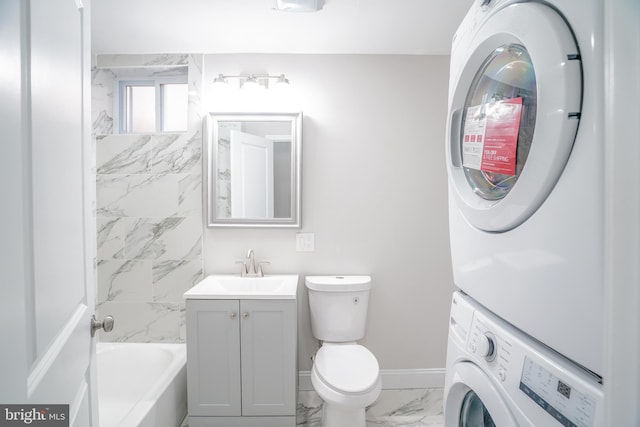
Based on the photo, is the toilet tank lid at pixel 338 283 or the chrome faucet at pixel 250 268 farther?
the chrome faucet at pixel 250 268

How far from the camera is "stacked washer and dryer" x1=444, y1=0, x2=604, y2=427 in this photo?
53cm

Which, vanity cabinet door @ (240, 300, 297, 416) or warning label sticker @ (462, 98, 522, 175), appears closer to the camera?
warning label sticker @ (462, 98, 522, 175)

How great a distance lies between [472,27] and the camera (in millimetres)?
896

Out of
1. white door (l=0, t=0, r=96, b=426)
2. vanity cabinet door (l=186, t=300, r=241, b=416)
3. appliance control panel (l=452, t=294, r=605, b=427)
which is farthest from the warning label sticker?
vanity cabinet door (l=186, t=300, r=241, b=416)

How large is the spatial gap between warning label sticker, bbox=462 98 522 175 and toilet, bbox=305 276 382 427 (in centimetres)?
127

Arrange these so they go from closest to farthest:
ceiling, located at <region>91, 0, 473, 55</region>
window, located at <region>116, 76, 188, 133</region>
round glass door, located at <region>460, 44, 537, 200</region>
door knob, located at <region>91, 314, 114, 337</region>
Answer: round glass door, located at <region>460, 44, 537, 200</region>, door knob, located at <region>91, 314, 114, 337</region>, ceiling, located at <region>91, 0, 473, 55</region>, window, located at <region>116, 76, 188, 133</region>

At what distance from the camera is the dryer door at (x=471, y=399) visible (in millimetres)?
755

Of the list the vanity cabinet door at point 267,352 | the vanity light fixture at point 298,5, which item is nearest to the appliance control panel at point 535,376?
the vanity cabinet door at point 267,352

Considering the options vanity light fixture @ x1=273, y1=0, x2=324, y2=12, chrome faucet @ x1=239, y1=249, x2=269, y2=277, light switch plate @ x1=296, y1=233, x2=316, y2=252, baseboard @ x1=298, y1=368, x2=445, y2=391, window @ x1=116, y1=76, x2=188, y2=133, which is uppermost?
vanity light fixture @ x1=273, y1=0, x2=324, y2=12

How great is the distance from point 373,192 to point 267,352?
3.98 ft

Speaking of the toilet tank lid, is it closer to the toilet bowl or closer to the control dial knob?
the toilet bowl

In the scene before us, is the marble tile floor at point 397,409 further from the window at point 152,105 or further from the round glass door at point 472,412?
the window at point 152,105

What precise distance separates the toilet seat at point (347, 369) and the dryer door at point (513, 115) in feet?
3.74

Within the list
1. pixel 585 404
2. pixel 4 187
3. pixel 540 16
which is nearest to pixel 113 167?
pixel 4 187
